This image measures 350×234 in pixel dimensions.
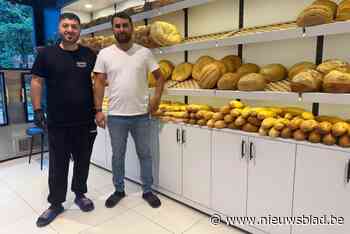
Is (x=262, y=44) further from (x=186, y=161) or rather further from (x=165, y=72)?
(x=186, y=161)

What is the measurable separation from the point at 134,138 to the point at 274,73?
1.38m

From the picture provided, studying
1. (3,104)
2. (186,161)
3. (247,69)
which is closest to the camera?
(247,69)

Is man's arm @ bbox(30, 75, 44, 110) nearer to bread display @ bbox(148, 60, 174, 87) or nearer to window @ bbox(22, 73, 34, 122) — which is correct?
bread display @ bbox(148, 60, 174, 87)

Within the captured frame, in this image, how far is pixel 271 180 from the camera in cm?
187

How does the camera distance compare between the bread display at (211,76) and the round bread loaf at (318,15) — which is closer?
the round bread loaf at (318,15)

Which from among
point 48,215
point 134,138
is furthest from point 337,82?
point 48,215

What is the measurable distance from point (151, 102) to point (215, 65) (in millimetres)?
699

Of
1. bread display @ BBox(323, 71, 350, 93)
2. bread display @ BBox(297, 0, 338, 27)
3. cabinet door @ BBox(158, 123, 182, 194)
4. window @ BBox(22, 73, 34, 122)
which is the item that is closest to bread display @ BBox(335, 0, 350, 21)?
bread display @ BBox(297, 0, 338, 27)

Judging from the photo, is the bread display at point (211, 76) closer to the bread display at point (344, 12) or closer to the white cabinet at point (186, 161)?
the white cabinet at point (186, 161)

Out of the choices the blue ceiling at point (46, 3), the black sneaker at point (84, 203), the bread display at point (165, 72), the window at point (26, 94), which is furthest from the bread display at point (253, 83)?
the window at point (26, 94)

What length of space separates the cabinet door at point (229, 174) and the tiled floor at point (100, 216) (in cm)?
19

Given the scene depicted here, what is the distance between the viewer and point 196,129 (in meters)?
2.32

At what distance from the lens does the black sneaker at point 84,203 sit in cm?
244

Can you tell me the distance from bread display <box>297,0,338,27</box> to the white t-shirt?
1.31 m
